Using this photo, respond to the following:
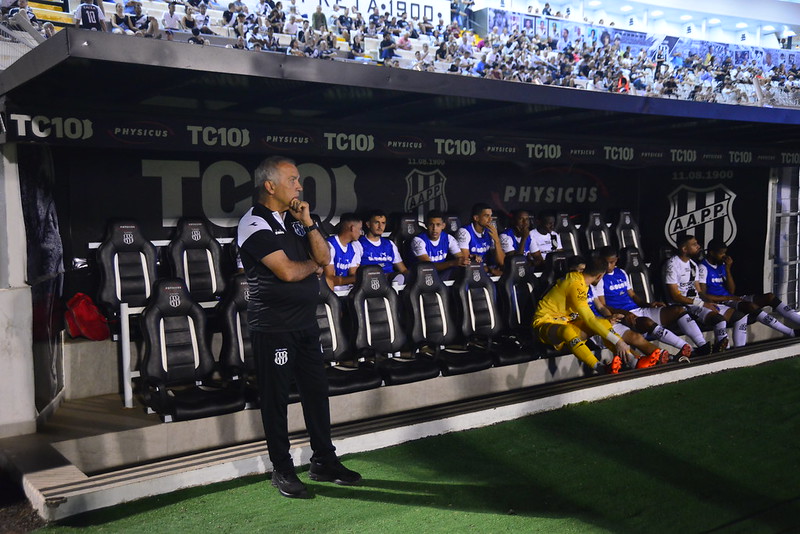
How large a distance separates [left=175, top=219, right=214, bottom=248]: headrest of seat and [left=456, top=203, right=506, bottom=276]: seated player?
2798 mm

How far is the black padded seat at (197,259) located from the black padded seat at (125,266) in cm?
24

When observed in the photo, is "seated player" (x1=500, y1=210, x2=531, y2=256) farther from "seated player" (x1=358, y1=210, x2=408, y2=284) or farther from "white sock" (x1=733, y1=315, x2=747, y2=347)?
"white sock" (x1=733, y1=315, x2=747, y2=347)

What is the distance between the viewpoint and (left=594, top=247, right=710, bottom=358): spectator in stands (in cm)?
792

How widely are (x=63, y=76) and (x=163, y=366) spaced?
6.89ft

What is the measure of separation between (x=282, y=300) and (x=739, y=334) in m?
6.56

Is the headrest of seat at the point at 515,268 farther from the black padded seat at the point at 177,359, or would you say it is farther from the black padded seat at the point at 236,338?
the black padded seat at the point at 177,359

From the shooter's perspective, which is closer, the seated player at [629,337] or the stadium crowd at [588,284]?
the stadium crowd at [588,284]

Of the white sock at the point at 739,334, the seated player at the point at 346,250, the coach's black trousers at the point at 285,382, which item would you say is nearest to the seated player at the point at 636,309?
the white sock at the point at 739,334

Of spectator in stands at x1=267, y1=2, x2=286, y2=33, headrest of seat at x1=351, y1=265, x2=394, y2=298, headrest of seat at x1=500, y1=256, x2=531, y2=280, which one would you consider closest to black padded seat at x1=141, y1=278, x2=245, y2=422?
headrest of seat at x1=351, y1=265, x2=394, y2=298

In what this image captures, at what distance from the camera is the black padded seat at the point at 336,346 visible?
591 centimetres

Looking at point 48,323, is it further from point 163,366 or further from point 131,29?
point 131,29

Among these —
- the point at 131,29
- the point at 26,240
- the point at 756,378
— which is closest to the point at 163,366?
the point at 26,240

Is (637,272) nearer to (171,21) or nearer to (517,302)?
(517,302)

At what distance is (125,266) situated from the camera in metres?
6.46
